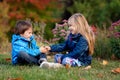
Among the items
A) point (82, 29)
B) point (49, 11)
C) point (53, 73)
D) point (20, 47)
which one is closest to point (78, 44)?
point (82, 29)

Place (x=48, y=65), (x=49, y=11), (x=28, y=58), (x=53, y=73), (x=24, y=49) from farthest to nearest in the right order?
(x=49, y=11) → (x=24, y=49) → (x=28, y=58) → (x=48, y=65) → (x=53, y=73)

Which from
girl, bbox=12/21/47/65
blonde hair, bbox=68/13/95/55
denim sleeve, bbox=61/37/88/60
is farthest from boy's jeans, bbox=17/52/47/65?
blonde hair, bbox=68/13/95/55

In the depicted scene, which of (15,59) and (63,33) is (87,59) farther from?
(63,33)

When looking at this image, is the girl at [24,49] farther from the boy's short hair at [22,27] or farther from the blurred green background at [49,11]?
the blurred green background at [49,11]

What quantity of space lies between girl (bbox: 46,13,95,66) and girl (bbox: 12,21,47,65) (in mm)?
241

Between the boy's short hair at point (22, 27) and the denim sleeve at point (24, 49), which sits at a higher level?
the boy's short hair at point (22, 27)

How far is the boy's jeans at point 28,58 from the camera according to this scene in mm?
7935

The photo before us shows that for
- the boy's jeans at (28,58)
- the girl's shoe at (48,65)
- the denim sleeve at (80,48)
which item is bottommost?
the girl's shoe at (48,65)

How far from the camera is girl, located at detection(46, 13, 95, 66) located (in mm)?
7996

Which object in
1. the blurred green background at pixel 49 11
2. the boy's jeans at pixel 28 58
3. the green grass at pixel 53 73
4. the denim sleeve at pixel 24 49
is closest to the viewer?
the green grass at pixel 53 73

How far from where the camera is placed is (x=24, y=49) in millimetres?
8070

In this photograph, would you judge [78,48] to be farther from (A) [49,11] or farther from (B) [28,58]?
(A) [49,11]

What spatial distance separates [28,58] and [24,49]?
0.64 feet

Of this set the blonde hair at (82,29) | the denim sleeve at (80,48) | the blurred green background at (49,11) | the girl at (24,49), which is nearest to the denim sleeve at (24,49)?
the girl at (24,49)
